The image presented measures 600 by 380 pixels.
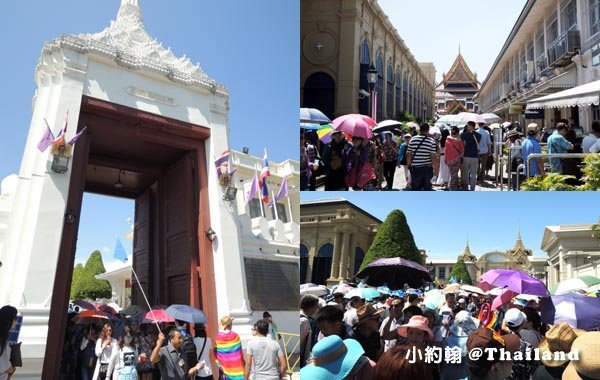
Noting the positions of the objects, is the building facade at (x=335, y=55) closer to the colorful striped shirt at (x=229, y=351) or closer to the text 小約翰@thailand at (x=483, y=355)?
the colorful striped shirt at (x=229, y=351)

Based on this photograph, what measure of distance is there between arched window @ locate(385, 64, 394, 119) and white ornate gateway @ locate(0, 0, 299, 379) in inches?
527

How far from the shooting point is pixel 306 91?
1817 centimetres

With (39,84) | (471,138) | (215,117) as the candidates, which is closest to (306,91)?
(215,117)

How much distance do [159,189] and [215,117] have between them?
8.95ft

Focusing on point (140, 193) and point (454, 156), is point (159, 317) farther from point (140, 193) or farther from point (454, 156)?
point (140, 193)

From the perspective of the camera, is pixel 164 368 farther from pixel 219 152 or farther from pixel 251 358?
pixel 219 152

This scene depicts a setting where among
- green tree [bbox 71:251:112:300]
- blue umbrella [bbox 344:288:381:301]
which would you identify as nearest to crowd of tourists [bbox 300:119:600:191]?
blue umbrella [bbox 344:288:381:301]

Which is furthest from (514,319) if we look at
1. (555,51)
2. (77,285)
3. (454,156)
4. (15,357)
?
(77,285)

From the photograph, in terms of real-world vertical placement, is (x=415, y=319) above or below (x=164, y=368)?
above

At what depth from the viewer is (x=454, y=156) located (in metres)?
8.24

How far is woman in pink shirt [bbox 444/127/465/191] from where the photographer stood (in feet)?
27.0

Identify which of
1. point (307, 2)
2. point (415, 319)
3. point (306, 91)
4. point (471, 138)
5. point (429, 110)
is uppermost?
point (429, 110)

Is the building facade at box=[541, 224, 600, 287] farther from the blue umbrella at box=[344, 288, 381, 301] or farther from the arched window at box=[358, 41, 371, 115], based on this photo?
the arched window at box=[358, 41, 371, 115]

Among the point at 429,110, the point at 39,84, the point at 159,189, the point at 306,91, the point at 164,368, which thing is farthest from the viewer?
the point at 429,110
